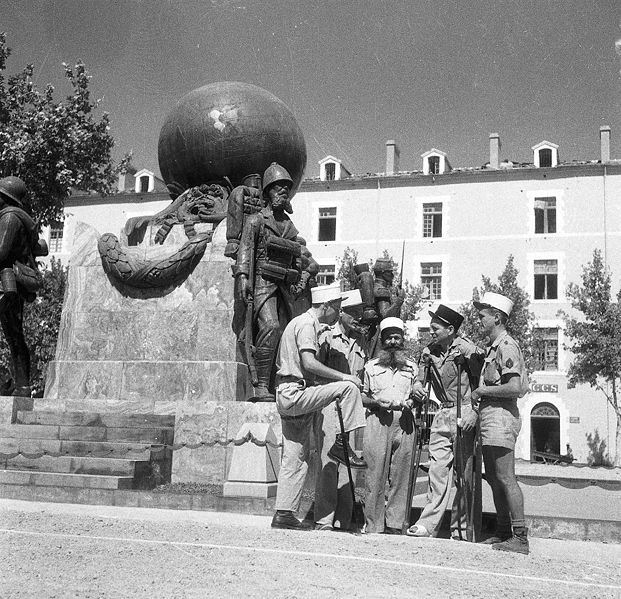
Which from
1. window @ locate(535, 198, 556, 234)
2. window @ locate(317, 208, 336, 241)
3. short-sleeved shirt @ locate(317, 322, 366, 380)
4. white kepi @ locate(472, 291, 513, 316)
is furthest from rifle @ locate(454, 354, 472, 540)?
window @ locate(317, 208, 336, 241)

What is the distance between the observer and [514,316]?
111ft

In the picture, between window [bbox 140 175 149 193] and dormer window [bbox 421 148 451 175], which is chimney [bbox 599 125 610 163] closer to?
dormer window [bbox 421 148 451 175]

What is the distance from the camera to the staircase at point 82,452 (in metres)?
8.36

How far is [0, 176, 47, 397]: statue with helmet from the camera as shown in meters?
10.3

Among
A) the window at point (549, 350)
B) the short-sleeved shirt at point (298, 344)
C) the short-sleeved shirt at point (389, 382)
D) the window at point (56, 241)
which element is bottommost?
the short-sleeved shirt at point (389, 382)

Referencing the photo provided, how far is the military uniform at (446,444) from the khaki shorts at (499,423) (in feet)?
0.74

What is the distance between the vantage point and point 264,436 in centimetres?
838

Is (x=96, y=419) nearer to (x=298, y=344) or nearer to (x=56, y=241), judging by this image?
(x=298, y=344)

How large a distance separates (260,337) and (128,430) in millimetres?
1869

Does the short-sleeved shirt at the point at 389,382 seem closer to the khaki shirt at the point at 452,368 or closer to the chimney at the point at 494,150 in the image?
the khaki shirt at the point at 452,368

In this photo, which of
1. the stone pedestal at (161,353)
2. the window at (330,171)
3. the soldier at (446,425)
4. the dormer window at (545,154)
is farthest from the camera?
the window at (330,171)

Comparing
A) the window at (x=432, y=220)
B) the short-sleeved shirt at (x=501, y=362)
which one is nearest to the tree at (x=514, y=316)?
the window at (x=432, y=220)

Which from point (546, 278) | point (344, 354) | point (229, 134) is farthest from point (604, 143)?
point (344, 354)

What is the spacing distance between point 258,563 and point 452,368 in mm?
2862
